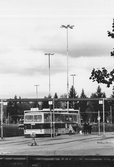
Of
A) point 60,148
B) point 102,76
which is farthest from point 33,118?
point 102,76

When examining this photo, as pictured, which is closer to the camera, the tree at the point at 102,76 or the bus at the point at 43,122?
the tree at the point at 102,76

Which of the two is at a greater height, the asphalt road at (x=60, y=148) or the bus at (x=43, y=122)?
the bus at (x=43, y=122)

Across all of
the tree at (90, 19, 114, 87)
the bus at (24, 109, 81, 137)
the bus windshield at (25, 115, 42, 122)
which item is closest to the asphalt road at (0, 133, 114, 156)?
the tree at (90, 19, 114, 87)

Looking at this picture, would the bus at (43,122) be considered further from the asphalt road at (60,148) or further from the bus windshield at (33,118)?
the asphalt road at (60,148)

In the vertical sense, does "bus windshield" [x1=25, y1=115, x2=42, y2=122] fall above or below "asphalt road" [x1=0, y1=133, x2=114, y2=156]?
above

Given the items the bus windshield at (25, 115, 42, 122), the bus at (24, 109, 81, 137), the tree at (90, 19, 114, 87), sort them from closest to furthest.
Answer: the tree at (90, 19, 114, 87)
the bus windshield at (25, 115, 42, 122)
the bus at (24, 109, 81, 137)

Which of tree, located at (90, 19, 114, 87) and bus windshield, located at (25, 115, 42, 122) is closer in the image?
tree, located at (90, 19, 114, 87)

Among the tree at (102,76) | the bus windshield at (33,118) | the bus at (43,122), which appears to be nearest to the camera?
the tree at (102,76)

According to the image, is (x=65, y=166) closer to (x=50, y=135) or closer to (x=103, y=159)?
(x=103, y=159)

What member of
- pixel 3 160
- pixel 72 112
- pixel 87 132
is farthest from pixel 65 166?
pixel 87 132

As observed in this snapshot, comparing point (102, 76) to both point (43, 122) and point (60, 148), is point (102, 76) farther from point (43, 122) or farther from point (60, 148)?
point (43, 122)

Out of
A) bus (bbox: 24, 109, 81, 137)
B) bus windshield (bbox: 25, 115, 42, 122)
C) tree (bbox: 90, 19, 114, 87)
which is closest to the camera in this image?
tree (bbox: 90, 19, 114, 87)

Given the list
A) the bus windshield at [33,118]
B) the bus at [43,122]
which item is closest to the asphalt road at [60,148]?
the bus windshield at [33,118]

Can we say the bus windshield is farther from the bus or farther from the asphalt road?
the asphalt road
